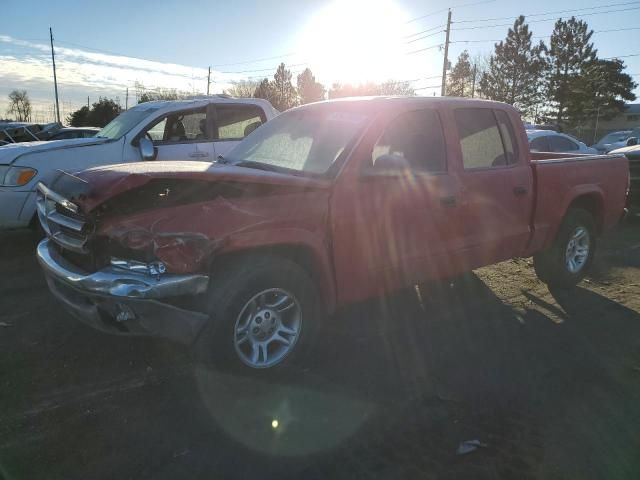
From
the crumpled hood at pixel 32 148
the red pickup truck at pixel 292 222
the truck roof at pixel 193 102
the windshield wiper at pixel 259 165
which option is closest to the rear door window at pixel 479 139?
the red pickup truck at pixel 292 222

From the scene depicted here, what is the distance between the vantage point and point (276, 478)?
257 centimetres


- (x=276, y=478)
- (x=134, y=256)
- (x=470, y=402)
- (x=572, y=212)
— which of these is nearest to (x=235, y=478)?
(x=276, y=478)

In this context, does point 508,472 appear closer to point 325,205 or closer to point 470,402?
point 470,402

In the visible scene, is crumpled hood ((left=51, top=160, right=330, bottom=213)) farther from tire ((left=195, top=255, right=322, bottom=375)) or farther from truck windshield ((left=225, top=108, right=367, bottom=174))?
tire ((left=195, top=255, right=322, bottom=375))

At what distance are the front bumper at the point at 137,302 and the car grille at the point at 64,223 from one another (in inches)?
8.4

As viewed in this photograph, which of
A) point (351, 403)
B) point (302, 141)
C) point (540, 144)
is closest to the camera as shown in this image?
point (351, 403)

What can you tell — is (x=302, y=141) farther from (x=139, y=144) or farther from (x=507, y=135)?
(x=139, y=144)

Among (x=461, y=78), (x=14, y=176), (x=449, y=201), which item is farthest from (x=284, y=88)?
(x=449, y=201)

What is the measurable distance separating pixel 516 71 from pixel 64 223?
59236 millimetres

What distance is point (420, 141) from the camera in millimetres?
4211

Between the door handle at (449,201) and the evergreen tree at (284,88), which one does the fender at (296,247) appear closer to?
the door handle at (449,201)

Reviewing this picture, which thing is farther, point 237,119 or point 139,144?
point 237,119

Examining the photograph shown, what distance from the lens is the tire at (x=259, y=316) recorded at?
3084 millimetres

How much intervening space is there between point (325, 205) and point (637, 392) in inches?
98.8
